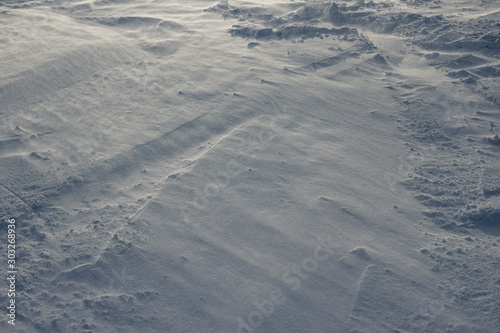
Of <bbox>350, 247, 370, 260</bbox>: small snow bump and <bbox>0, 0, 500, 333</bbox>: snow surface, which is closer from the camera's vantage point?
<bbox>0, 0, 500, 333</bbox>: snow surface

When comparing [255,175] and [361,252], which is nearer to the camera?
[361,252]

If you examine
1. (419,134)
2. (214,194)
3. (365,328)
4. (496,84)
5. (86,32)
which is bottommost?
(365,328)

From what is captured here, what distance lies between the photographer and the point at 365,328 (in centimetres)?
221

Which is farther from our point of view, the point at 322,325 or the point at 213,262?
the point at 213,262

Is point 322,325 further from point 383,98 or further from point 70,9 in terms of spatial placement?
point 70,9

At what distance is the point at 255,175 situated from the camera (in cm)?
304

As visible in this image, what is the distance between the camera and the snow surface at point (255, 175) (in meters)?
2.33

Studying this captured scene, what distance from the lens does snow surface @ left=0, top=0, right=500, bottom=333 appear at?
2330mm

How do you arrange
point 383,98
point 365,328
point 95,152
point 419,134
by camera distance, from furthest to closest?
point 383,98 < point 419,134 < point 95,152 < point 365,328

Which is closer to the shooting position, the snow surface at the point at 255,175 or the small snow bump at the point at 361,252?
the snow surface at the point at 255,175

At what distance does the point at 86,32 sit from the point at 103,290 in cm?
369

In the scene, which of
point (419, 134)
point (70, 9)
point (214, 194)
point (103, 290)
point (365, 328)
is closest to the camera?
point (365, 328)

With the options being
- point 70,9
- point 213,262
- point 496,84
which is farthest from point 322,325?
point 70,9

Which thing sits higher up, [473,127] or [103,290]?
[473,127]
